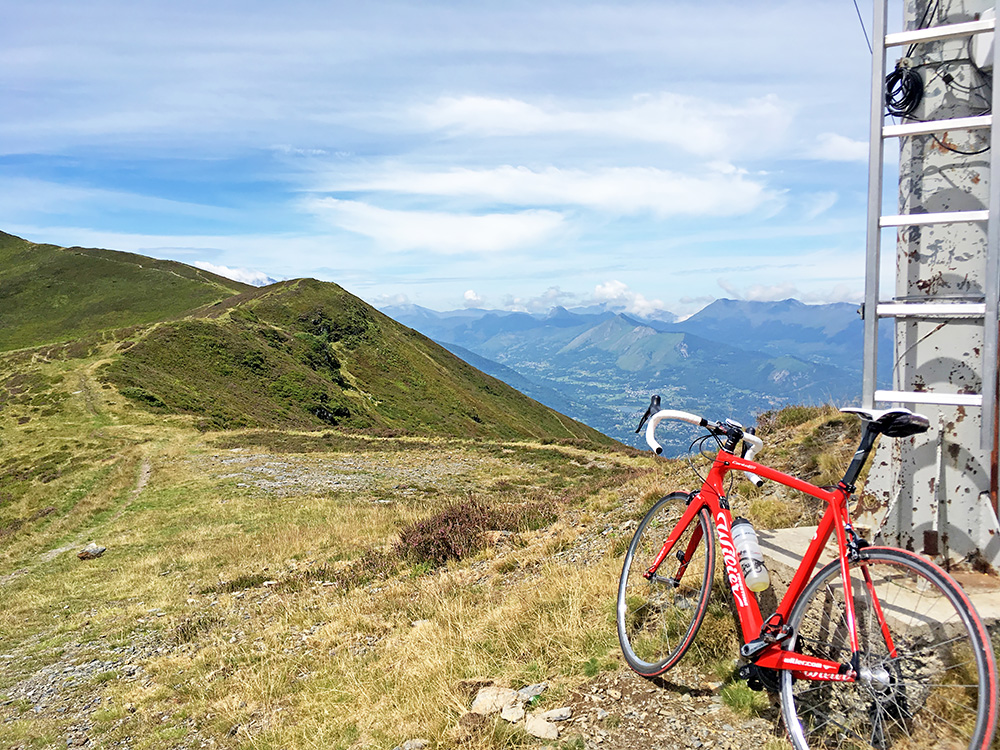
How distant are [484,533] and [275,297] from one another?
9777cm

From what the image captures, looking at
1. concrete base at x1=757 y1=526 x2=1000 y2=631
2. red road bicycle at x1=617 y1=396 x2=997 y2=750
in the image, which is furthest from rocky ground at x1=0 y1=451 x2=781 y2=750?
concrete base at x1=757 y1=526 x2=1000 y2=631

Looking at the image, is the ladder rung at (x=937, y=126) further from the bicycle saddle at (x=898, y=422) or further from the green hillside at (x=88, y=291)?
the green hillside at (x=88, y=291)

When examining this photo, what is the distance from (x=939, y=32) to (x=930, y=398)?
9.03ft

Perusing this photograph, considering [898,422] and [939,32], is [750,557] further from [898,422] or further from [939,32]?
[939,32]

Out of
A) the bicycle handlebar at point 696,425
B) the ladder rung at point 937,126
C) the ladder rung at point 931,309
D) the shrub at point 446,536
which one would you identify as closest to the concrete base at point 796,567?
the bicycle handlebar at point 696,425

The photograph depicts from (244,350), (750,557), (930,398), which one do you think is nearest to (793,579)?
(750,557)

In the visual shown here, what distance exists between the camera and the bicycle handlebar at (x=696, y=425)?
14.6 feet

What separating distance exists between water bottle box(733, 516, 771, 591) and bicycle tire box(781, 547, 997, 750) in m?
0.34

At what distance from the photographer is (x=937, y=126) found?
4484mm

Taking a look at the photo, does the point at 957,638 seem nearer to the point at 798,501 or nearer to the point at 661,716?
the point at 661,716

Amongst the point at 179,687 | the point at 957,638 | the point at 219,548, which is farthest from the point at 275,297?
the point at 957,638

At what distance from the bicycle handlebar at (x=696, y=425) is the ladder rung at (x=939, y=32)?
321 cm

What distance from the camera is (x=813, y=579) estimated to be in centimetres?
378

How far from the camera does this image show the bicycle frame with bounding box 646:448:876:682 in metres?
3.60
